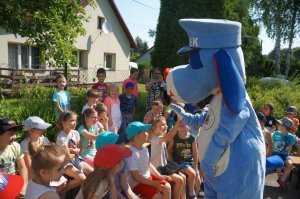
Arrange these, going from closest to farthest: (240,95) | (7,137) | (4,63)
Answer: (240,95), (7,137), (4,63)

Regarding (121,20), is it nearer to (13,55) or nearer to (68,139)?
(13,55)

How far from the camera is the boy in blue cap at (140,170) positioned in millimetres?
3578

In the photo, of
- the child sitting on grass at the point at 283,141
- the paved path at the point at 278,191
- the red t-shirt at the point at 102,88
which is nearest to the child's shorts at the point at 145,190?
the paved path at the point at 278,191

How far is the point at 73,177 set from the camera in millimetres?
3723

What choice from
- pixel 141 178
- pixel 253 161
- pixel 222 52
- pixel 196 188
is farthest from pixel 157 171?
pixel 222 52

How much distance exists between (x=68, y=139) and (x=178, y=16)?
8.69 metres

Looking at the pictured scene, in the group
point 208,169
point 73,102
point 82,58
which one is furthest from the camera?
point 82,58

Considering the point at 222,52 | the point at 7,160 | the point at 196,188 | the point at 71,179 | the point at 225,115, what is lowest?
the point at 196,188

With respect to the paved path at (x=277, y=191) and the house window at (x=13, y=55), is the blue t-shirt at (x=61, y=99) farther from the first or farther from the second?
the house window at (x=13, y=55)

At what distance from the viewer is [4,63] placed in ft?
45.9

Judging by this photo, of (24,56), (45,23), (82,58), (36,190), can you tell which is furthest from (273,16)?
(36,190)

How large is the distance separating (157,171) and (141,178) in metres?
0.40

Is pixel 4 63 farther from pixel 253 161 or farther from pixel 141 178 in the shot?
pixel 253 161

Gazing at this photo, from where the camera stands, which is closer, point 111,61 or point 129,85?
point 129,85
